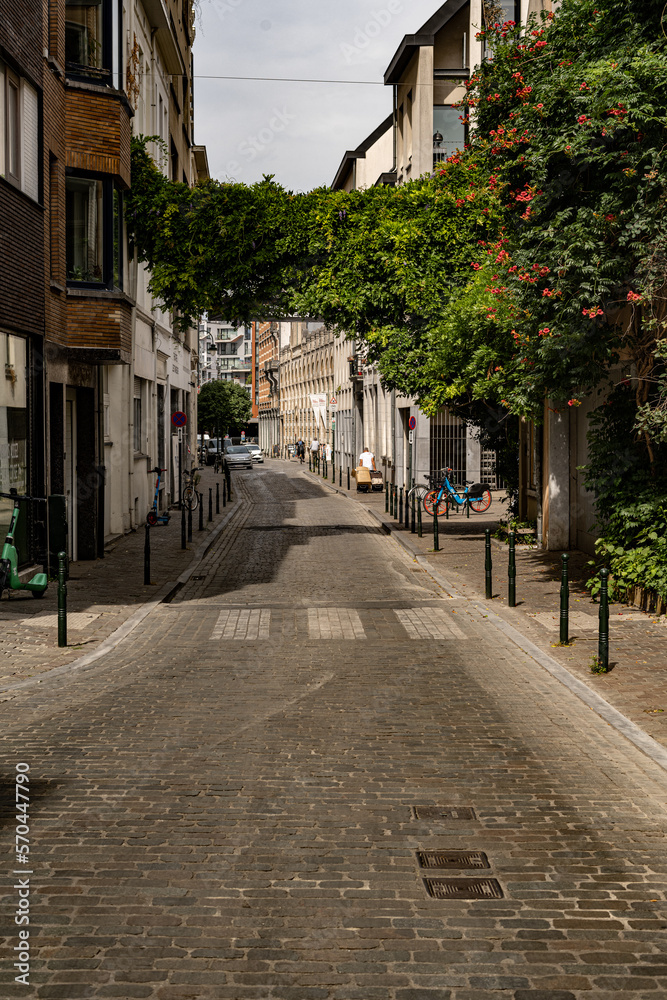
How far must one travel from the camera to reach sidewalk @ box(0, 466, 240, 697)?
36.2 feet

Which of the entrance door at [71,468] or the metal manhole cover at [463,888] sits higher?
the entrance door at [71,468]

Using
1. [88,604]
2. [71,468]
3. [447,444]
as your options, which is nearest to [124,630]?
[88,604]

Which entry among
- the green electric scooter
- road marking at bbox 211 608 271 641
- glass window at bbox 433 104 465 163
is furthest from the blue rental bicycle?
the green electric scooter

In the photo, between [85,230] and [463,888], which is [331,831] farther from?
[85,230]

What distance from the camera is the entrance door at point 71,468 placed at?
61.4 feet

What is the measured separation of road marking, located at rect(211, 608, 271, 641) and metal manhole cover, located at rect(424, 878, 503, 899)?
7.00 metres

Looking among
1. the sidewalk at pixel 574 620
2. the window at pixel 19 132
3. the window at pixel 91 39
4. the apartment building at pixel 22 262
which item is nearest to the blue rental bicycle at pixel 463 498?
the sidewalk at pixel 574 620

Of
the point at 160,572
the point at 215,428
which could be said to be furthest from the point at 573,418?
the point at 215,428

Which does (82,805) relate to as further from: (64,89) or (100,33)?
(100,33)

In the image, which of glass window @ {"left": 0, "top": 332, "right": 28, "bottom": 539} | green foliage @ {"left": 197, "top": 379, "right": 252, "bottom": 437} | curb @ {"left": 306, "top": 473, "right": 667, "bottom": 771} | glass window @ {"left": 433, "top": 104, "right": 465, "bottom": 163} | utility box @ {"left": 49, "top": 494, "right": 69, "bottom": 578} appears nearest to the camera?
curb @ {"left": 306, "top": 473, "right": 667, "bottom": 771}

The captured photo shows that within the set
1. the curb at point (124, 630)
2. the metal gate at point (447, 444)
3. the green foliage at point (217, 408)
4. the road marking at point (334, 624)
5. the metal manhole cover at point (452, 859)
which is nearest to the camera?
the metal manhole cover at point (452, 859)

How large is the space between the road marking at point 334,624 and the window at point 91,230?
7.26 meters

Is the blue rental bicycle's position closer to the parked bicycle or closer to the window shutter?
the parked bicycle

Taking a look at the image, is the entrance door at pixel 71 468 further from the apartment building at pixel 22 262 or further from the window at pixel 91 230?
the apartment building at pixel 22 262
